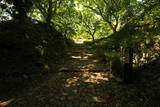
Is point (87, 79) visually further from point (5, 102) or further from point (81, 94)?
point (5, 102)

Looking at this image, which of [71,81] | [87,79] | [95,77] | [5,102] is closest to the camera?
[5,102]

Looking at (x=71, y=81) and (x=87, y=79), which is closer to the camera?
(x=71, y=81)

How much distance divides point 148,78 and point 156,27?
6.00ft

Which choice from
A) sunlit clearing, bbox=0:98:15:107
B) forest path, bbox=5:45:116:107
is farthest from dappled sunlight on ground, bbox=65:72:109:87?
sunlit clearing, bbox=0:98:15:107

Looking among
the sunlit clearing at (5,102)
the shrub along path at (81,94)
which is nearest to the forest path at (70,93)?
the shrub along path at (81,94)

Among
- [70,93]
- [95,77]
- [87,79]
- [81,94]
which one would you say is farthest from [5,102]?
[95,77]

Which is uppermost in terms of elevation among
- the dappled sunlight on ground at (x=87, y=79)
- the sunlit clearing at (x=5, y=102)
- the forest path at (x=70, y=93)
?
the dappled sunlight on ground at (x=87, y=79)

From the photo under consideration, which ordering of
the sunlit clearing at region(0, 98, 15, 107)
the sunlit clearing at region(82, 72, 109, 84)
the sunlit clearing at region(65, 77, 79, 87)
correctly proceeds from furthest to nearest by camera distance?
the sunlit clearing at region(82, 72, 109, 84)
the sunlit clearing at region(65, 77, 79, 87)
the sunlit clearing at region(0, 98, 15, 107)

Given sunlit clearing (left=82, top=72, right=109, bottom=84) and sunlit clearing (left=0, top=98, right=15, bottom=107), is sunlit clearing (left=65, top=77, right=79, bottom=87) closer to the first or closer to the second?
sunlit clearing (left=82, top=72, right=109, bottom=84)

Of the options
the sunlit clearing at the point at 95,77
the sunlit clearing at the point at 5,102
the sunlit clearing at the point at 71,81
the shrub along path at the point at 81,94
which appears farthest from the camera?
the sunlit clearing at the point at 95,77

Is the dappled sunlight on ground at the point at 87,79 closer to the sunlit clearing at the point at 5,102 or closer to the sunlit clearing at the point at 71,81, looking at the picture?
the sunlit clearing at the point at 71,81

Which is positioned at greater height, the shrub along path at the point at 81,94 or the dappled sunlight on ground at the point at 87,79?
the dappled sunlight on ground at the point at 87,79

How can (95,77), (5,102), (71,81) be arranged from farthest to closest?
1. (95,77)
2. (71,81)
3. (5,102)

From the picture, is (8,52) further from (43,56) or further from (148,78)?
(148,78)
